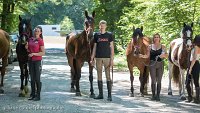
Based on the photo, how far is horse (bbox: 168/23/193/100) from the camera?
35.8 feet

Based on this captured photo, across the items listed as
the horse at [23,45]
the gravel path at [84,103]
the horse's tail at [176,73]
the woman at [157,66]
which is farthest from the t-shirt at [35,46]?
the horse's tail at [176,73]

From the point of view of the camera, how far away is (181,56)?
11562 millimetres

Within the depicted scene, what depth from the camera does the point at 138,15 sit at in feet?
66.3

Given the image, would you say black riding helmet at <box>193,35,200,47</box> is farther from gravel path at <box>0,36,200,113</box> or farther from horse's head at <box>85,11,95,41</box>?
horse's head at <box>85,11,95,41</box>

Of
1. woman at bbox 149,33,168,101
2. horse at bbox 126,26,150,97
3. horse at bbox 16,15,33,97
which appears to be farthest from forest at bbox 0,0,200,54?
woman at bbox 149,33,168,101

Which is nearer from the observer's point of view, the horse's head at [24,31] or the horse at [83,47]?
the horse's head at [24,31]

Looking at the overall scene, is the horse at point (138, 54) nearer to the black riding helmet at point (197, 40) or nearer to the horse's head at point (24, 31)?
the black riding helmet at point (197, 40)

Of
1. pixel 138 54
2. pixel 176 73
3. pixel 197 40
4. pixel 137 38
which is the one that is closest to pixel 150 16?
pixel 176 73

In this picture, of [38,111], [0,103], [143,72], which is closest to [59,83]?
[143,72]

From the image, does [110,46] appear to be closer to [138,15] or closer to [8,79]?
[8,79]

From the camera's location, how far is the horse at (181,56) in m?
10.9

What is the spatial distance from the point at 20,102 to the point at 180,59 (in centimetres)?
467

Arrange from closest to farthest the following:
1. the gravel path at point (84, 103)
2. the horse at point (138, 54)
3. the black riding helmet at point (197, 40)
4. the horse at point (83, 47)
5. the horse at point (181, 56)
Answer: the gravel path at point (84, 103)
the black riding helmet at point (197, 40)
the horse at point (181, 56)
the horse at point (83, 47)
the horse at point (138, 54)

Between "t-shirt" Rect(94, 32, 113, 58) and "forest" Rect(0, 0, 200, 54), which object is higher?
"forest" Rect(0, 0, 200, 54)
